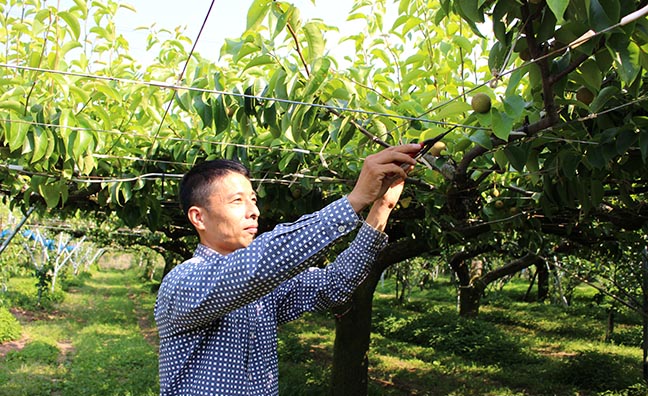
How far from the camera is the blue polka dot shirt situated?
3.71 feet

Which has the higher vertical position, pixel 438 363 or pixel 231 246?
pixel 231 246

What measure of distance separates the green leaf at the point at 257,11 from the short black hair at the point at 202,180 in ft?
1.18

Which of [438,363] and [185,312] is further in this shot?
[438,363]

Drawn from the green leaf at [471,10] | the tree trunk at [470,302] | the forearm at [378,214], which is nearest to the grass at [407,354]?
the tree trunk at [470,302]

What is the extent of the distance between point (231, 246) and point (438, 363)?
8029mm

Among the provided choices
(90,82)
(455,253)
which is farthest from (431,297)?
(90,82)

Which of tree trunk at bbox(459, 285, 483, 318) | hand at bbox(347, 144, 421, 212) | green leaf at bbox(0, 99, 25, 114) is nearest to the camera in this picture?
hand at bbox(347, 144, 421, 212)

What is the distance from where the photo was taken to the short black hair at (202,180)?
146 cm

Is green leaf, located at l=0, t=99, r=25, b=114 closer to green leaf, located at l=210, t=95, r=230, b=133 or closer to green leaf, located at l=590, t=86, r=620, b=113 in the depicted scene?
green leaf, located at l=210, t=95, r=230, b=133

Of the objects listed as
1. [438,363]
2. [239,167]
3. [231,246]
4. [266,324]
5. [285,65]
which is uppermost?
[285,65]

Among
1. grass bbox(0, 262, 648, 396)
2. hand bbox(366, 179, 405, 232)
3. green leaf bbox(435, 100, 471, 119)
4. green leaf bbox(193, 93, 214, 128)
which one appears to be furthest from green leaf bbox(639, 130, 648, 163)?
grass bbox(0, 262, 648, 396)

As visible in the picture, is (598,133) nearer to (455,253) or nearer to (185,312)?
(185,312)

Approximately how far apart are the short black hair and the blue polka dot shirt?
0.13 meters

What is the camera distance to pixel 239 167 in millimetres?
1537
